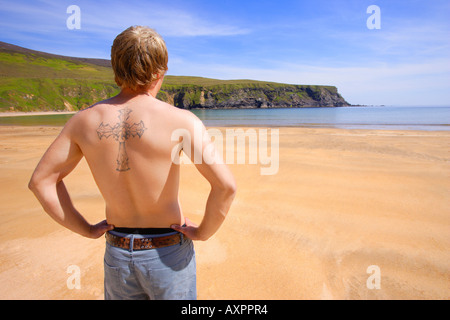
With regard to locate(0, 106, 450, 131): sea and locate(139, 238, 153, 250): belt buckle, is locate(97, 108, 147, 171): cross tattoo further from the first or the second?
locate(0, 106, 450, 131): sea

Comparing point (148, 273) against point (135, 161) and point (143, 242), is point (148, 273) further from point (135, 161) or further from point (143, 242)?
point (135, 161)

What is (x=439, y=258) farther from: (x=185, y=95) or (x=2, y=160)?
(x=185, y=95)

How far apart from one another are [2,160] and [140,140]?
11.5 m

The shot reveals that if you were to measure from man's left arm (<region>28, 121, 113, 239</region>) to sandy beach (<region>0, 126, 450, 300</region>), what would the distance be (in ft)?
6.20

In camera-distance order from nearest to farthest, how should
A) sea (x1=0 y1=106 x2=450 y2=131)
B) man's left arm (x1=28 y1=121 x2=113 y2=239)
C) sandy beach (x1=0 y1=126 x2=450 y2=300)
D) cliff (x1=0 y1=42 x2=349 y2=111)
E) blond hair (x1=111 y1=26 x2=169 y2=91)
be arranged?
blond hair (x1=111 y1=26 x2=169 y2=91)
man's left arm (x1=28 y1=121 x2=113 y2=239)
sandy beach (x1=0 y1=126 x2=450 y2=300)
sea (x1=0 y1=106 x2=450 y2=131)
cliff (x1=0 y1=42 x2=349 y2=111)

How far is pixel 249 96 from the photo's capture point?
484ft

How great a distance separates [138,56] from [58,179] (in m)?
0.94

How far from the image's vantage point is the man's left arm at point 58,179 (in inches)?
59.1

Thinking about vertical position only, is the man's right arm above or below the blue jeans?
above

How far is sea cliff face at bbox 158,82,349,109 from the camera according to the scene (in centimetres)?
13512

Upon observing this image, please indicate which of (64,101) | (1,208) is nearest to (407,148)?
(1,208)

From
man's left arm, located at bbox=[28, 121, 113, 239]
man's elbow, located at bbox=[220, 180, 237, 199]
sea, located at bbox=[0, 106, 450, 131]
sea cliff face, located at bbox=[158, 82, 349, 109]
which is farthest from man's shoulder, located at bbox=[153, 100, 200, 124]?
sea cliff face, located at bbox=[158, 82, 349, 109]

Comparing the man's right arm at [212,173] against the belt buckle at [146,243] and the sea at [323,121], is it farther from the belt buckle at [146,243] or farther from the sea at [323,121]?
the sea at [323,121]

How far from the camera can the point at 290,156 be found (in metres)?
10.2
